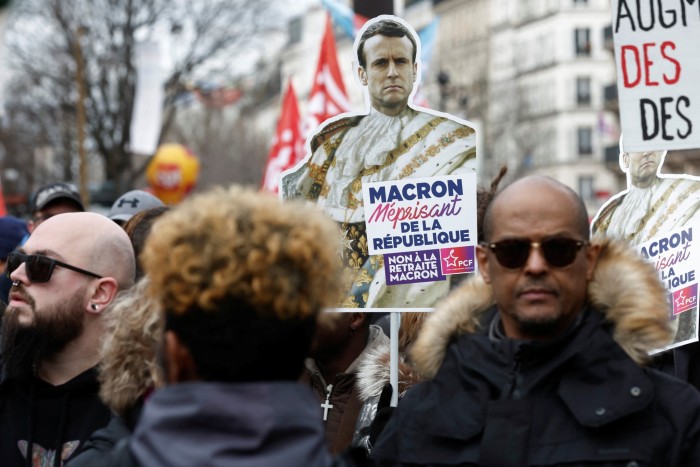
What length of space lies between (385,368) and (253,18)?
32619mm

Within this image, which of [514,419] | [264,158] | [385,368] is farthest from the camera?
[264,158]

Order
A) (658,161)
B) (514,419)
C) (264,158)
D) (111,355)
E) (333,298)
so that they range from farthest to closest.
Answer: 1. (264,158)
2. (658,161)
3. (111,355)
4. (514,419)
5. (333,298)

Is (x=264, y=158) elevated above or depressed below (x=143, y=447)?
above

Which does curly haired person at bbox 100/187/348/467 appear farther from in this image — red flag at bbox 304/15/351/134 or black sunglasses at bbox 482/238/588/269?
red flag at bbox 304/15/351/134

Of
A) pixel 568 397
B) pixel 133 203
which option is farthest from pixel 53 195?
pixel 568 397

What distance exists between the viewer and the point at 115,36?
36469 mm

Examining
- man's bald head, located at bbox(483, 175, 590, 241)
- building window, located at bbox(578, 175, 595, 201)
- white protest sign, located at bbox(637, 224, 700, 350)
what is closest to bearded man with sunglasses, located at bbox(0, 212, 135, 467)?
man's bald head, located at bbox(483, 175, 590, 241)

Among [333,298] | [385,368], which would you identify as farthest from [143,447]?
[385,368]

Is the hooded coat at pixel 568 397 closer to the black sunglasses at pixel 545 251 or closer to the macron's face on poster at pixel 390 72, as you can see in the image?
the black sunglasses at pixel 545 251

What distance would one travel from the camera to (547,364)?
3750 millimetres

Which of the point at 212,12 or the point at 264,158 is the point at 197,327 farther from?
the point at 264,158

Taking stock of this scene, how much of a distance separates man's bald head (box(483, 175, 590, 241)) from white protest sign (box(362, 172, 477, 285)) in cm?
135

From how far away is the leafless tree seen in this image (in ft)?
117

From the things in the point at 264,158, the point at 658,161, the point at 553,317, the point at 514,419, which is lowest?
the point at 514,419
